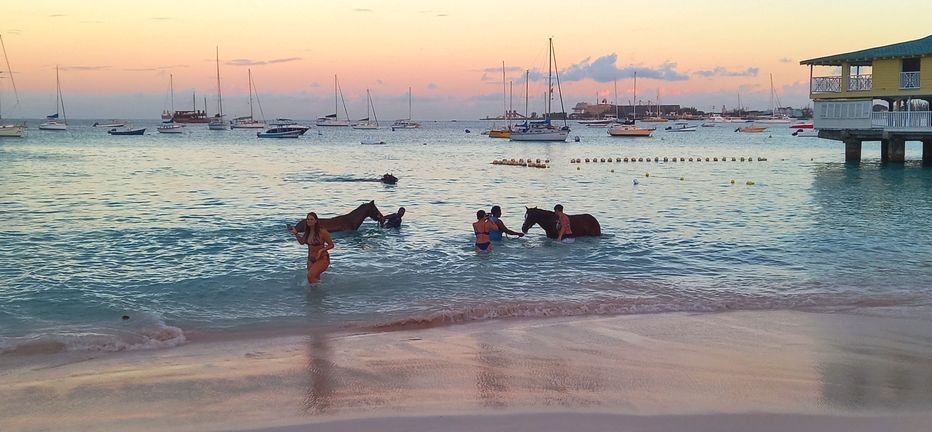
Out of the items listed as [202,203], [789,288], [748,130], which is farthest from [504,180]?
[748,130]

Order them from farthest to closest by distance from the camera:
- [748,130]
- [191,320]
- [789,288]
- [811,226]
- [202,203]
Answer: [748,130] < [202,203] < [811,226] < [789,288] < [191,320]

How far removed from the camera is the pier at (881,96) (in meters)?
42.2

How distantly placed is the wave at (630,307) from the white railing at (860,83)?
34238mm

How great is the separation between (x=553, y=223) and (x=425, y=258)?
3629 mm

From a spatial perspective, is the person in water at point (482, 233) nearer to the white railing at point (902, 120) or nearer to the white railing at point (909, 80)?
the white railing at point (909, 80)

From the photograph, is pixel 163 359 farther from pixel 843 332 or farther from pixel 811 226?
pixel 811 226

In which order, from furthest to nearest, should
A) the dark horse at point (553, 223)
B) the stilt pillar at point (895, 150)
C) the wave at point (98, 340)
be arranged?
the stilt pillar at point (895, 150), the dark horse at point (553, 223), the wave at point (98, 340)

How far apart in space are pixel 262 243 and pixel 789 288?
39.9ft

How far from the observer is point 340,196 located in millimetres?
34219

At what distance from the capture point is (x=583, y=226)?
66.6 ft

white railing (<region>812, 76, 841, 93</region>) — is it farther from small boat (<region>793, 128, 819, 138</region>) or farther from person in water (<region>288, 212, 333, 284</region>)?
small boat (<region>793, 128, 819, 138</region>)

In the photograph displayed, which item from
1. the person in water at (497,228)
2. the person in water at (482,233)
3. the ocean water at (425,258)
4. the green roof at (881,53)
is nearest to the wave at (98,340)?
the ocean water at (425,258)

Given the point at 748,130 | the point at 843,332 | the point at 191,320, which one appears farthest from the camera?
the point at 748,130

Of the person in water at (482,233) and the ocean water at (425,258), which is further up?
the person in water at (482,233)
